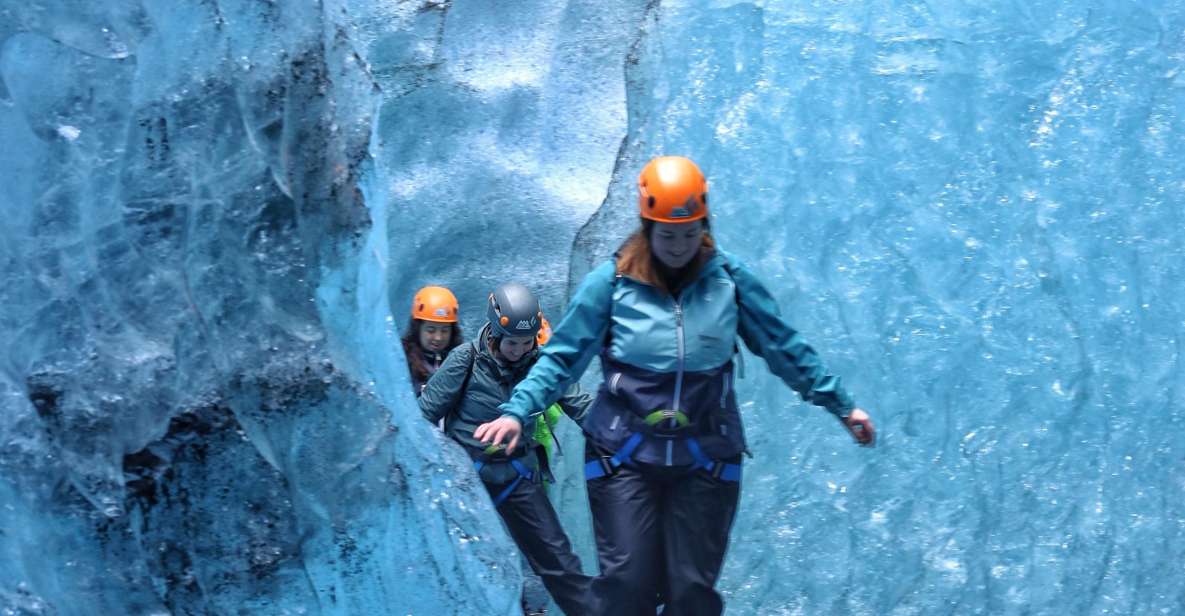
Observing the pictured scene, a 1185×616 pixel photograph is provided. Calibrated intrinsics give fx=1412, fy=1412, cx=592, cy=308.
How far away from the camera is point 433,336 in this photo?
719cm

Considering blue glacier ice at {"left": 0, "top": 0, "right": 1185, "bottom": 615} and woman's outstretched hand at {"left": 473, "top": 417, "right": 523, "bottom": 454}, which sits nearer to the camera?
woman's outstretched hand at {"left": 473, "top": 417, "right": 523, "bottom": 454}

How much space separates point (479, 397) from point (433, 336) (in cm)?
130

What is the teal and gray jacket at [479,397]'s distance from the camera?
5922 millimetres

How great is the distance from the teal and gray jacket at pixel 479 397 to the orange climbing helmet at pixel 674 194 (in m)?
1.76

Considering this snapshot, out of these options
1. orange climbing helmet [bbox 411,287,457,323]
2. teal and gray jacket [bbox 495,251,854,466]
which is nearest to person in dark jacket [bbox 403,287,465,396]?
orange climbing helmet [bbox 411,287,457,323]

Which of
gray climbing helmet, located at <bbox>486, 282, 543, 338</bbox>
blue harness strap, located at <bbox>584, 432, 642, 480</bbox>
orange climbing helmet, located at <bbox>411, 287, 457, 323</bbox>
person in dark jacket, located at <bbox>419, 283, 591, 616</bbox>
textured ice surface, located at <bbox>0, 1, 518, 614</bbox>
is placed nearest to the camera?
blue harness strap, located at <bbox>584, 432, 642, 480</bbox>

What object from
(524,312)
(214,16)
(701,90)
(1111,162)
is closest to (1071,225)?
(1111,162)

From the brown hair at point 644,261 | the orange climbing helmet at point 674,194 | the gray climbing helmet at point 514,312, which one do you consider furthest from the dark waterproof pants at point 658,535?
the gray climbing helmet at point 514,312

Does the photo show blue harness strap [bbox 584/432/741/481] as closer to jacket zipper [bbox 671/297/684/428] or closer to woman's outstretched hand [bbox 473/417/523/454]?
jacket zipper [bbox 671/297/684/428]

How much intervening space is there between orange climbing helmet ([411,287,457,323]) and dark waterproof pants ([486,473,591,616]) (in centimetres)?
155

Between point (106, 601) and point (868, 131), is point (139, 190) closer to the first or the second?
point (106, 601)

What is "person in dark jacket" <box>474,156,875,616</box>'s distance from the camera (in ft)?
14.1

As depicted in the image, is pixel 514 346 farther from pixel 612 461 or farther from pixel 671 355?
pixel 671 355

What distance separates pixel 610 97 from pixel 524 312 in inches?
117
